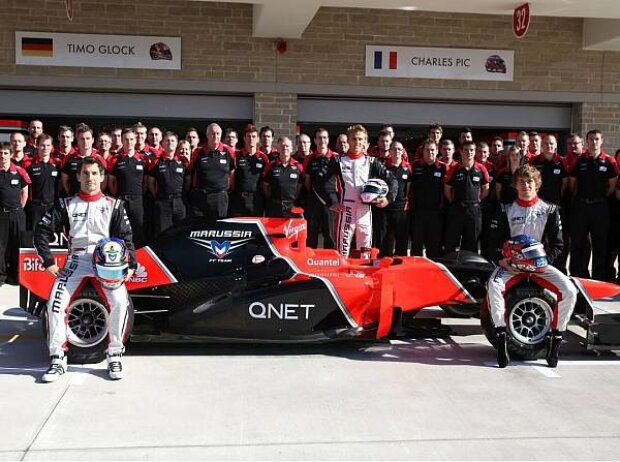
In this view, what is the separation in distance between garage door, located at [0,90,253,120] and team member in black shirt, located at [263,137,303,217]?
3688 mm

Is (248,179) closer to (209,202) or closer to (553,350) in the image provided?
(209,202)

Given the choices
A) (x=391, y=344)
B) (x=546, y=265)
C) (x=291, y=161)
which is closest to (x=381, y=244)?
(x=291, y=161)

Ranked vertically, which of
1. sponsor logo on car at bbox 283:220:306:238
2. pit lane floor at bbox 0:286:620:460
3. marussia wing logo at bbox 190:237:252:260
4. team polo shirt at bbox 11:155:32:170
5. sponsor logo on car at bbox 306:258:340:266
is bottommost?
pit lane floor at bbox 0:286:620:460

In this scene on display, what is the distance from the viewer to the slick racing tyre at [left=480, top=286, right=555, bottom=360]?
5461mm

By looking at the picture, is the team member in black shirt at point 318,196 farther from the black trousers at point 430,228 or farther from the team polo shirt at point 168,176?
the team polo shirt at point 168,176

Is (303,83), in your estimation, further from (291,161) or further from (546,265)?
(546,265)

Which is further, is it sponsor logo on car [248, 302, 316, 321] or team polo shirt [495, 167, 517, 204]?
team polo shirt [495, 167, 517, 204]

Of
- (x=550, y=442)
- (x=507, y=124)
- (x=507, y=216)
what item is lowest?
(x=550, y=442)

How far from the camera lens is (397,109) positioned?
12453 millimetres

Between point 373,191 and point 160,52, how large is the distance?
19.6 ft

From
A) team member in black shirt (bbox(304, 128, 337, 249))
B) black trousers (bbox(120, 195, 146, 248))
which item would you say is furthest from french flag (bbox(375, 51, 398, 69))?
black trousers (bbox(120, 195, 146, 248))

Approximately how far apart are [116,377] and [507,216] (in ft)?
10.6

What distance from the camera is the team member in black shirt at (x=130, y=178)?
8.26 m

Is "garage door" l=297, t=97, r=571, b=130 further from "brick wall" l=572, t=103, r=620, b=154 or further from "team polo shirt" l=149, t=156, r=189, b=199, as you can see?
"team polo shirt" l=149, t=156, r=189, b=199
